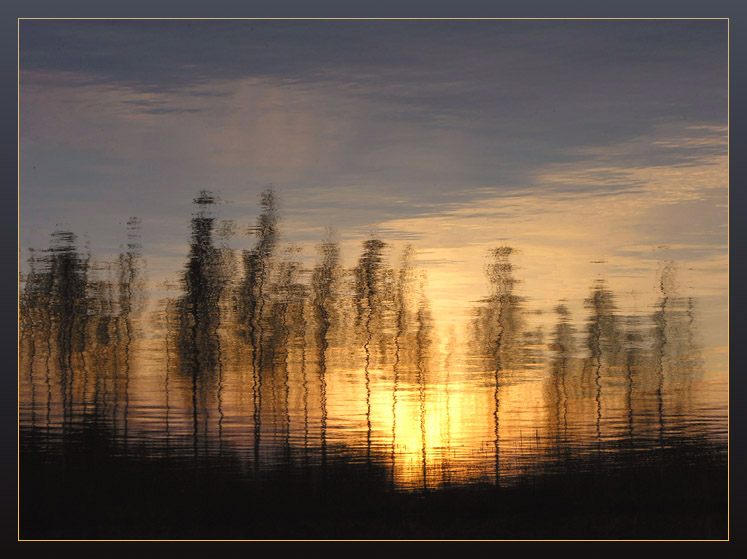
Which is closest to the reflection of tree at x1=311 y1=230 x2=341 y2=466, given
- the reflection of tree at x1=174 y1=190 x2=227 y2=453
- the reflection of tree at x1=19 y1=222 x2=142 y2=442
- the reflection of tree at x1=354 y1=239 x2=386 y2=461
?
the reflection of tree at x1=354 y1=239 x2=386 y2=461

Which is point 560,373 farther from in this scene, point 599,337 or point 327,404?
point 327,404

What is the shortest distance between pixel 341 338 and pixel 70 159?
2375 millimetres

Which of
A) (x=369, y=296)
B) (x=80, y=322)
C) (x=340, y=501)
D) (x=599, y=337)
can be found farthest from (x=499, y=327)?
(x=80, y=322)

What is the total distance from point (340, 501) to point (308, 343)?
3.77 ft

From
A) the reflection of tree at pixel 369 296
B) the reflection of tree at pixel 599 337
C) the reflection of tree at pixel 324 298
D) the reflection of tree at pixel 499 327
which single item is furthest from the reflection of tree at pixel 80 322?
the reflection of tree at pixel 599 337

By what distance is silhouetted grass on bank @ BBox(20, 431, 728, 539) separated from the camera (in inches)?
220

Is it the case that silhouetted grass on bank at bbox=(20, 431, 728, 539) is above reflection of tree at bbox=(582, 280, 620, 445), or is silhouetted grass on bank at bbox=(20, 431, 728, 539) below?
below

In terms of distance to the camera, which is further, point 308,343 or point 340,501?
point 308,343

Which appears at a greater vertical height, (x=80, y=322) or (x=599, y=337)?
(x=80, y=322)

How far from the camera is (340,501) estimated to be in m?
5.64

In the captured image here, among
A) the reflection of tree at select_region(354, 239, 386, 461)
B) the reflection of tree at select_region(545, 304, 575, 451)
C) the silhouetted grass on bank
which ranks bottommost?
the silhouetted grass on bank

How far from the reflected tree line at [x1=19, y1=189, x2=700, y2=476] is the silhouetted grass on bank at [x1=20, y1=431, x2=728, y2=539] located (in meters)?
0.18

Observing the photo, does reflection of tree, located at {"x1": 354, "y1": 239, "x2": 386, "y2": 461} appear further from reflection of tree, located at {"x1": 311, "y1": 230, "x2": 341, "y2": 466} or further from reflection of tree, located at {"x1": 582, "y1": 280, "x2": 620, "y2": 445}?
reflection of tree, located at {"x1": 582, "y1": 280, "x2": 620, "y2": 445}

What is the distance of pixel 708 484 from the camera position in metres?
5.63
